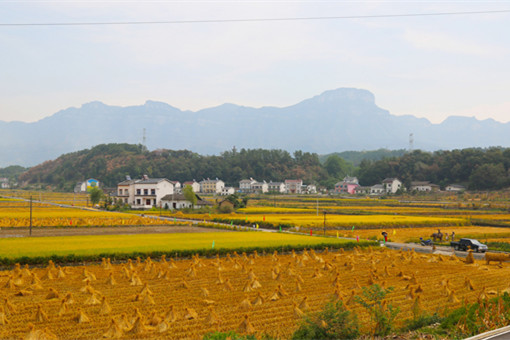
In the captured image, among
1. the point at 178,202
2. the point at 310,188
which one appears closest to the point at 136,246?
the point at 178,202

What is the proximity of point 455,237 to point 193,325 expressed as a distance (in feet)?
107

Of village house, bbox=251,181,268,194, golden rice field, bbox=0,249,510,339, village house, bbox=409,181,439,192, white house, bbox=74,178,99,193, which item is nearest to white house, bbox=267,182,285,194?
village house, bbox=251,181,268,194

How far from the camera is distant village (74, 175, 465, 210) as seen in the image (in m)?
76.8

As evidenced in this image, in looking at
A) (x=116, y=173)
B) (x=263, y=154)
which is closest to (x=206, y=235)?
(x=116, y=173)

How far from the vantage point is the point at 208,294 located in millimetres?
18406

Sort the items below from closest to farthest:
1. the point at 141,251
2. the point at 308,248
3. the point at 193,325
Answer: the point at 193,325, the point at 141,251, the point at 308,248

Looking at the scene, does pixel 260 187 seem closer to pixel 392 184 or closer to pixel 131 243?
pixel 392 184

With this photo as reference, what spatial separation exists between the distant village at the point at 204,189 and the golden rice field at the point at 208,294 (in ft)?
160

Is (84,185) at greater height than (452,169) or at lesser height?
lesser

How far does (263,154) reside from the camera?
171250 millimetres

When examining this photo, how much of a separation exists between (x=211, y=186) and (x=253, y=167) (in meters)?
20.3

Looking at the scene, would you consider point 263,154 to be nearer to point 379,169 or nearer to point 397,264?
point 379,169

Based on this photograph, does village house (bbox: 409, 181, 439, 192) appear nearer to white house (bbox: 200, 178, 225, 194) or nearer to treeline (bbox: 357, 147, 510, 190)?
A: treeline (bbox: 357, 147, 510, 190)

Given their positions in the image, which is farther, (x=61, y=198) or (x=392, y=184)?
(x=392, y=184)
